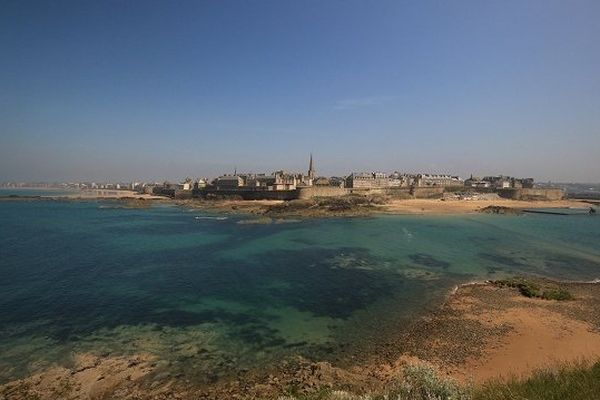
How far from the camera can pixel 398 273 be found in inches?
1088

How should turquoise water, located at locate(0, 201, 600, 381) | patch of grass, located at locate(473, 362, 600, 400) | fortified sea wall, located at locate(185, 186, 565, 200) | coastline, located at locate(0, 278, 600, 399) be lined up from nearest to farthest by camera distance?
1. patch of grass, located at locate(473, 362, 600, 400)
2. coastline, located at locate(0, 278, 600, 399)
3. turquoise water, located at locate(0, 201, 600, 381)
4. fortified sea wall, located at locate(185, 186, 565, 200)

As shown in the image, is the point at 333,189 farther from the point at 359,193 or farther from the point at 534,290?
the point at 534,290

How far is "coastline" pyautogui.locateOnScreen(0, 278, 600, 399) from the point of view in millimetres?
11922

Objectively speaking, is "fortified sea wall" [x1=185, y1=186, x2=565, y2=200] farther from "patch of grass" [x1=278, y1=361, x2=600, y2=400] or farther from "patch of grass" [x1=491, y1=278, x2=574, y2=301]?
"patch of grass" [x1=278, y1=361, x2=600, y2=400]

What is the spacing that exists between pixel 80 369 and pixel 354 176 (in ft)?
412

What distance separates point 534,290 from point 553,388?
1732cm

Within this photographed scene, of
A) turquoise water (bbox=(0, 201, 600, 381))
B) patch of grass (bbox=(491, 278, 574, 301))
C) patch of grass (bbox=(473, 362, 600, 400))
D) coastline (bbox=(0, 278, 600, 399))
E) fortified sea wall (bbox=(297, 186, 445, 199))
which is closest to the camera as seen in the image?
patch of grass (bbox=(473, 362, 600, 400))

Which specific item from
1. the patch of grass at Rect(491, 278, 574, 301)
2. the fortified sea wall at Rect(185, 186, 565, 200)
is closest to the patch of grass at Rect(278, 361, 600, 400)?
the patch of grass at Rect(491, 278, 574, 301)

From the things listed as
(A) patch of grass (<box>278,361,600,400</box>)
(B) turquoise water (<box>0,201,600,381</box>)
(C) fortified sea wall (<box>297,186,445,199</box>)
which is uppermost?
(C) fortified sea wall (<box>297,186,445,199</box>)

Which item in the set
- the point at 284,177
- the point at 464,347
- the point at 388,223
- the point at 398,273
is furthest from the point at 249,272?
the point at 284,177

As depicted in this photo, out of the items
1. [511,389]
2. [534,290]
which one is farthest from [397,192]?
[511,389]

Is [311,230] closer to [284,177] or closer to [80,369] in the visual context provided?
[80,369]

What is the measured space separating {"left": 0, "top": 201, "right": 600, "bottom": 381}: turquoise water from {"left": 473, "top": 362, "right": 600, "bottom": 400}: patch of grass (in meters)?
7.03

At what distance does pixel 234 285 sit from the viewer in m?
24.6
